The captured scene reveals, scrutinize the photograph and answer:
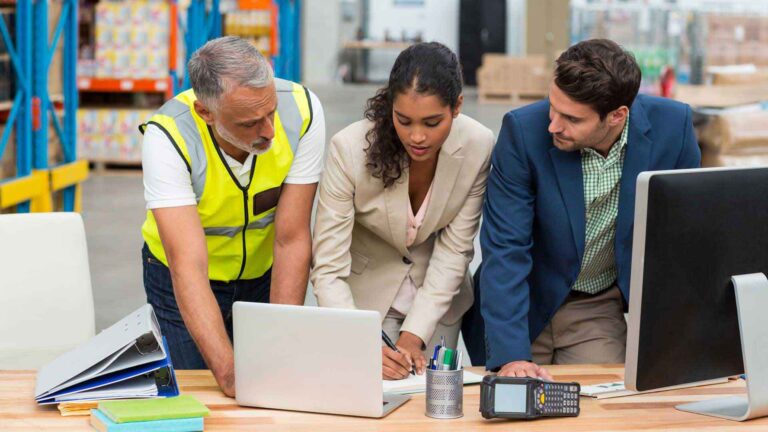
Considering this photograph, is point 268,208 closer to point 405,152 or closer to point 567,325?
point 405,152

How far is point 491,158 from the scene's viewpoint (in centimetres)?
282

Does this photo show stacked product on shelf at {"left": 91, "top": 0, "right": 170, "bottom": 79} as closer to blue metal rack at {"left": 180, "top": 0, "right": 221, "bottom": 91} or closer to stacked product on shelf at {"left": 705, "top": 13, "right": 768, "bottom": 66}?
blue metal rack at {"left": 180, "top": 0, "right": 221, "bottom": 91}

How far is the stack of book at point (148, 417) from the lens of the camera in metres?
2.07

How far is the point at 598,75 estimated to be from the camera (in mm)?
2434

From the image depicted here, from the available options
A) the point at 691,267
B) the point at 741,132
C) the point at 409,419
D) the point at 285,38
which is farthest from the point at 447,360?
the point at 285,38

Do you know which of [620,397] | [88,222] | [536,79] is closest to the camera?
[620,397]

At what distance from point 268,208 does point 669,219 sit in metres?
1.09

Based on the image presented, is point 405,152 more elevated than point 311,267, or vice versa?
point 405,152

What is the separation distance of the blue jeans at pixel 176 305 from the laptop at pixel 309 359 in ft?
2.44

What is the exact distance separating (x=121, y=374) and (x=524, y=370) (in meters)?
0.89

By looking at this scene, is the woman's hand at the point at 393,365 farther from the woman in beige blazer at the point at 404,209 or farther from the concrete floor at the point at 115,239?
the concrete floor at the point at 115,239

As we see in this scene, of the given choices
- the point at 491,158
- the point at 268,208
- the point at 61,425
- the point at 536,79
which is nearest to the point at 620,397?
the point at 491,158

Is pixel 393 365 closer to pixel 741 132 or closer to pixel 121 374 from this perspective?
pixel 121 374

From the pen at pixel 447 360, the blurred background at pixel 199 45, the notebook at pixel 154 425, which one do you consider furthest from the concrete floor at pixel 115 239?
the pen at pixel 447 360
